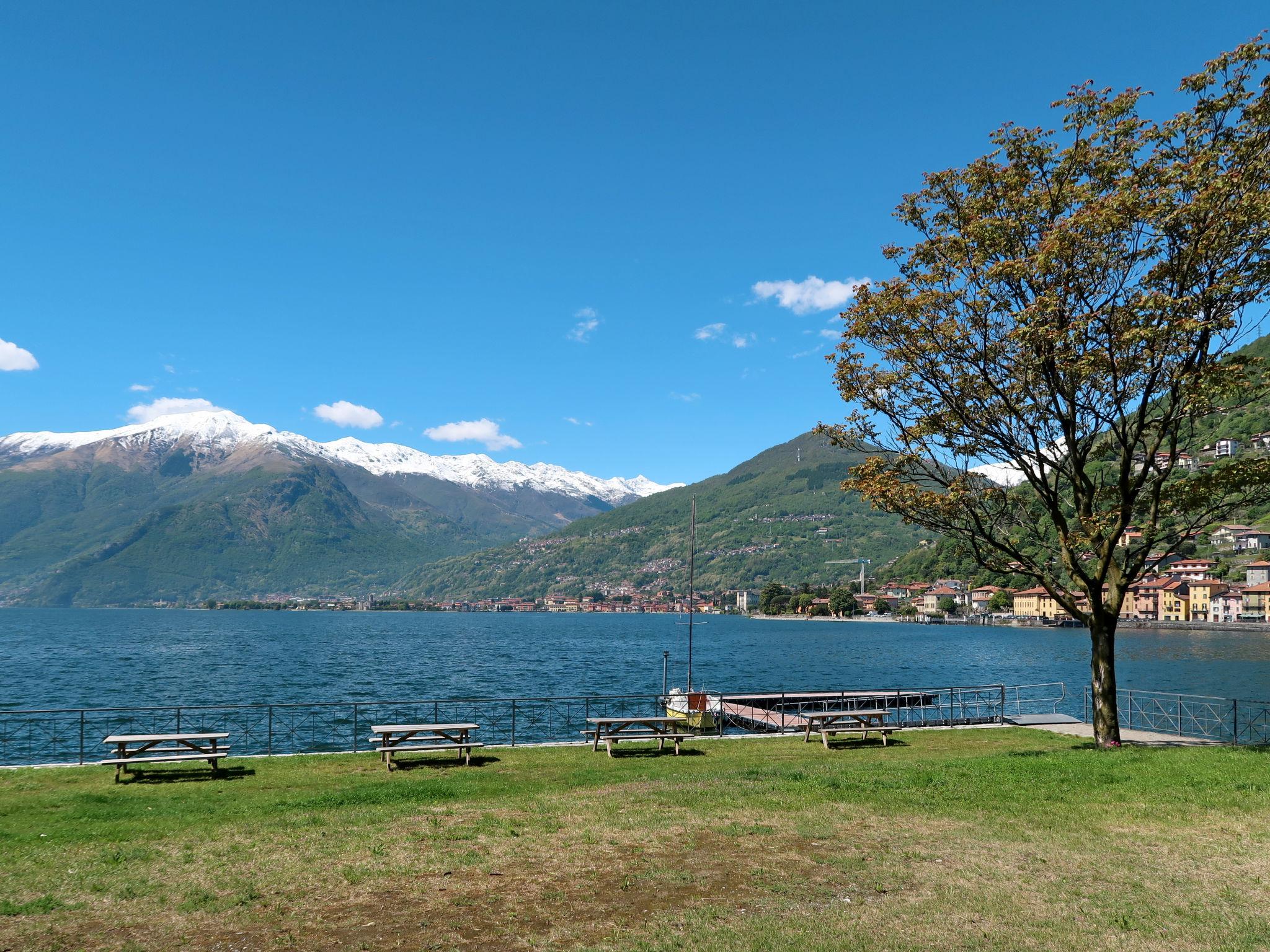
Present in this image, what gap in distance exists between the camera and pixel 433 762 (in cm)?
1836

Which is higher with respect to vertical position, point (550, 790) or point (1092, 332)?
point (1092, 332)

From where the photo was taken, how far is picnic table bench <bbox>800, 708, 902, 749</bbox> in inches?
815

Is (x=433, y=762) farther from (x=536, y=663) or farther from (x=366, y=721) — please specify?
(x=536, y=663)

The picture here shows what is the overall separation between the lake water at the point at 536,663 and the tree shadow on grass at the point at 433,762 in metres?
25.2

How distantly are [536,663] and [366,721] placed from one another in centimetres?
4122

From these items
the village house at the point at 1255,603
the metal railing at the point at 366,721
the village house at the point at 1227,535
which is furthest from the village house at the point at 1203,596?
the metal railing at the point at 366,721

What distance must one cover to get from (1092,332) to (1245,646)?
4345 inches

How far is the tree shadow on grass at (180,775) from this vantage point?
16000 mm

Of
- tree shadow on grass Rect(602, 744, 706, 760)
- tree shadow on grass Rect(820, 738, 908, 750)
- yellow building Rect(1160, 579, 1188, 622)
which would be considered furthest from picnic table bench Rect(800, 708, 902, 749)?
yellow building Rect(1160, 579, 1188, 622)

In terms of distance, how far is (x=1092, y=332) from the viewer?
16.9 metres

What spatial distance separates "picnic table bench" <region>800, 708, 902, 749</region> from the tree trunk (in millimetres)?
4893

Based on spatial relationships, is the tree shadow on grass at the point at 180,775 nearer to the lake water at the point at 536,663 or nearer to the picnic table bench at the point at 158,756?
the picnic table bench at the point at 158,756

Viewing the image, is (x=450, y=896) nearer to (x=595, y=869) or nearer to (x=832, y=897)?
(x=595, y=869)

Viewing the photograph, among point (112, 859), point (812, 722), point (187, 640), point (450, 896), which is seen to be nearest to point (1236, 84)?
point (812, 722)
